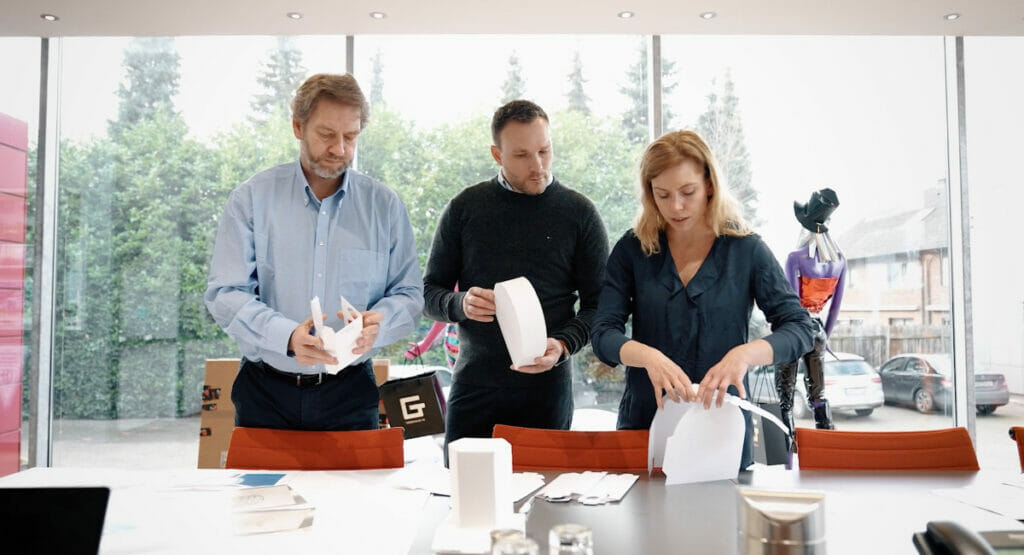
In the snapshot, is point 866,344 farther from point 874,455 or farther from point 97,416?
point 97,416

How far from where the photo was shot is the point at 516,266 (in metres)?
2.57

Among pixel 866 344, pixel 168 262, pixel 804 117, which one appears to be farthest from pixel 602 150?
pixel 168 262

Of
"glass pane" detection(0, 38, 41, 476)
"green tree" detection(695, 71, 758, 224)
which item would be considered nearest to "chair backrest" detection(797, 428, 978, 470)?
"green tree" detection(695, 71, 758, 224)

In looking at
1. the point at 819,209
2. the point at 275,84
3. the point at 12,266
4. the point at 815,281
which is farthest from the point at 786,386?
the point at 12,266

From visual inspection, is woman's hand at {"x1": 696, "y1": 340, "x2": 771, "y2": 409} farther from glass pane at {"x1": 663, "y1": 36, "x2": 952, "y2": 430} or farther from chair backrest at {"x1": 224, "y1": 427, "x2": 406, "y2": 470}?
glass pane at {"x1": 663, "y1": 36, "x2": 952, "y2": 430}

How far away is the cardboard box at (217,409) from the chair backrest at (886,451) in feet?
10.9

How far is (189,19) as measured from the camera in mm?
4199

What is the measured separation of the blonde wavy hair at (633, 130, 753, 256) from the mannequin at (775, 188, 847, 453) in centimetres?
167

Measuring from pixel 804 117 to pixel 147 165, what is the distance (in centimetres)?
445

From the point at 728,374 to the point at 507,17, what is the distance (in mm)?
3096

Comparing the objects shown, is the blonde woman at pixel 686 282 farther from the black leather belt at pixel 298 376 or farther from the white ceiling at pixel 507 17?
the white ceiling at pixel 507 17

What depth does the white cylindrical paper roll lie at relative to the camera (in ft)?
6.80

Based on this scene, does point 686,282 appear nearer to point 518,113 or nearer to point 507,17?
point 518,113

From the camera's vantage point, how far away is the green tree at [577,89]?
189 inches
